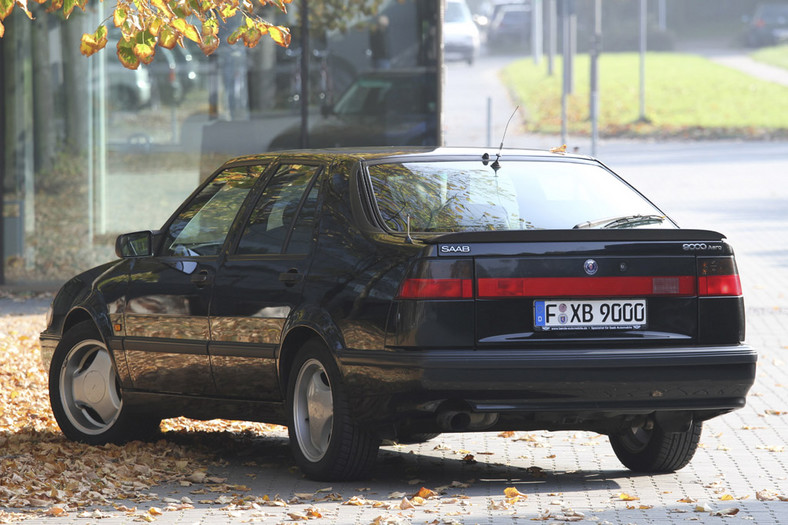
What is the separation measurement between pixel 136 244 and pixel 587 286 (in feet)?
8.65

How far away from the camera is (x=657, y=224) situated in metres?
7.22


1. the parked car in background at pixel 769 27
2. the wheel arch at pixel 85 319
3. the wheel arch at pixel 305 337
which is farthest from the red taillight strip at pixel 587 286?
the parked car in background at pixel 769 27

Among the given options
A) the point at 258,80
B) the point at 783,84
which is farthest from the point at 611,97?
the point at 258,80

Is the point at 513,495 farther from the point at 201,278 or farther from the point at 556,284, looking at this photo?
the point at 201,278

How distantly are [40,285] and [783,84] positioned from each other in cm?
3324

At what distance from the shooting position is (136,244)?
8164 mm

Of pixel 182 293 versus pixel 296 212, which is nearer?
pixel 296 212

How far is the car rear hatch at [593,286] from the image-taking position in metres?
6.52

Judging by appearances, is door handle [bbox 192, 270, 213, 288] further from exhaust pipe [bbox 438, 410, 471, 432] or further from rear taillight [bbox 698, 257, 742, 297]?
rear taillight [bbox 698, 257, 742, 297]

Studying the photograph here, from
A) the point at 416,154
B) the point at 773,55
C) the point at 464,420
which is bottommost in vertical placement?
the point at 464,420

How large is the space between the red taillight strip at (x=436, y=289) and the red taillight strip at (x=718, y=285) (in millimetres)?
1091

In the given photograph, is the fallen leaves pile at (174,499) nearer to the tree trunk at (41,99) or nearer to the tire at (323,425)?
the tire at (323,425)

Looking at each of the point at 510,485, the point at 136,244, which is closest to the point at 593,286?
the point at 510,485

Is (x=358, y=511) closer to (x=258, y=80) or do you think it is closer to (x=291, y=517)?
(x=291, y=517)
